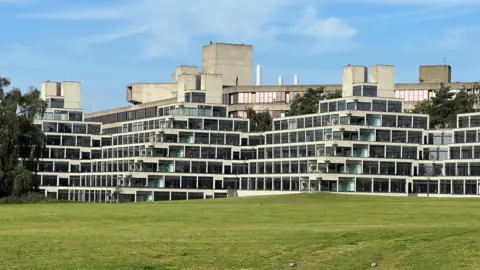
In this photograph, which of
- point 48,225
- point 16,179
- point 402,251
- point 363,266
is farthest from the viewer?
point 16,179

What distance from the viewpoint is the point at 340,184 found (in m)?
187

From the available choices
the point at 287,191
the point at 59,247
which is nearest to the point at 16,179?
the point at 287,191

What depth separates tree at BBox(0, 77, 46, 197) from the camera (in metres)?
152

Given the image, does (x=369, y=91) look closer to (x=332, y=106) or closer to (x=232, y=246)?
(x=332, y=106)

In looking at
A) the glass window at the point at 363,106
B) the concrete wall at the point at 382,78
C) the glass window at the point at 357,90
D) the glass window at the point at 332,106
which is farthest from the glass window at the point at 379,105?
the glass window at the point at 332,106

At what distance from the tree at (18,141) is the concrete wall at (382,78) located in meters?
68.6

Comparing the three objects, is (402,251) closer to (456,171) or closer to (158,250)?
(158,250)

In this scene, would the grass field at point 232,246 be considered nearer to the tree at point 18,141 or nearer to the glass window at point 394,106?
the tree at point 18,141

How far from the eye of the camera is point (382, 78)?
196000 millimetres

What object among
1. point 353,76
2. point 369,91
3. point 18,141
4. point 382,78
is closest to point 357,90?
point 369,91

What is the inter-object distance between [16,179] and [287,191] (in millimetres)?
64057

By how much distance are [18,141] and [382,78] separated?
3039 inches

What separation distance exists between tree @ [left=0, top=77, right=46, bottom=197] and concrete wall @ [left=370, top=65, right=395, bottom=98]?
Answer: 68.6m

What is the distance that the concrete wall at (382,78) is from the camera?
7692 inches
